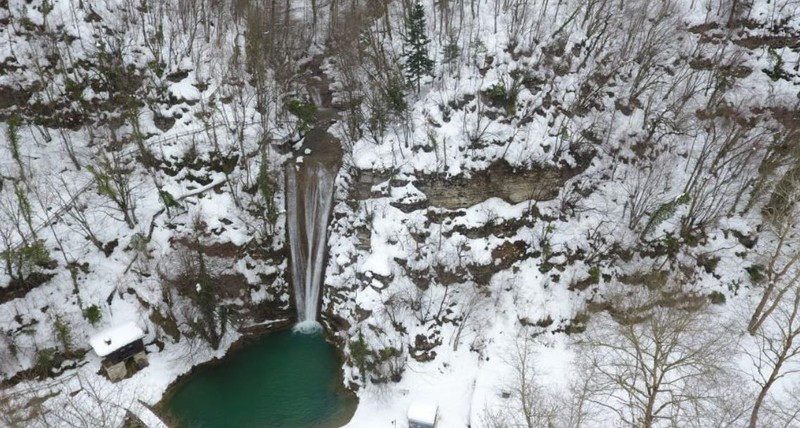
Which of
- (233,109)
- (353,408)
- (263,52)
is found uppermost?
(263,52)

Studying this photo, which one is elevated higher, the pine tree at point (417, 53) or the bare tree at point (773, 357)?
the pine tree at point (417, 53)

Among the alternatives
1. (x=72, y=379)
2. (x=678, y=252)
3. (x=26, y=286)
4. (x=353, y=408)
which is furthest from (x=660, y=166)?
(x=26, y=286)

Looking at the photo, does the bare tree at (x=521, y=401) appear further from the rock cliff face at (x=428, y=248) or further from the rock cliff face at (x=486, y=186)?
the rock cliff face at (x=486, y=186)

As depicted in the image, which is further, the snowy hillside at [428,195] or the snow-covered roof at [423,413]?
the snowy hillside at [428,195]

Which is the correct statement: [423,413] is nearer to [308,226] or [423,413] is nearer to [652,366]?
[652,366]

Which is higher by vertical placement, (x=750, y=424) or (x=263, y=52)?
(x=263, y=52)

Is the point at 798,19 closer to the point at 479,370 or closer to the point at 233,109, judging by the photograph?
the point at 479,370

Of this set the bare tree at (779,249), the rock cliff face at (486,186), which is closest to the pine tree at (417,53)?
the rock cliff face at (486,186)

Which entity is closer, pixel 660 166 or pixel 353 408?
pixel 353 408
